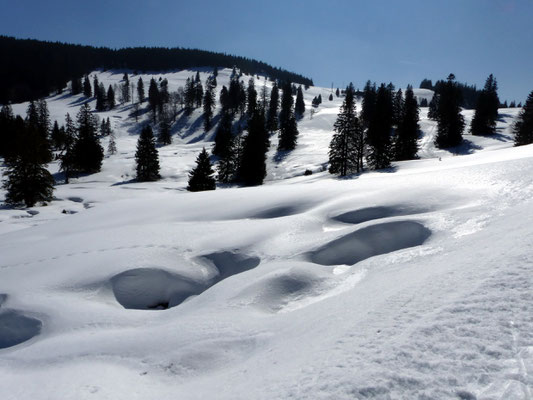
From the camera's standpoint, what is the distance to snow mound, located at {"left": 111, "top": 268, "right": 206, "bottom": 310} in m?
6.48

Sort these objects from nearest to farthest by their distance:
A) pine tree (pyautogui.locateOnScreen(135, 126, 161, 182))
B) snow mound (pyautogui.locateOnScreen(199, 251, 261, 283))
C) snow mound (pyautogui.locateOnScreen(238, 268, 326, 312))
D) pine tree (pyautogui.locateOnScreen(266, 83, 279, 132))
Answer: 1. snow mound (pyautogui.locateOnScreen(238, 268, 326, 312))
2. snow mound (pyautogui.locateOnScreen(199, 251, 261, 283))
3. pine tree (pyautogui.locateOnScreen(135, 126, 161, 182))
4. pine tree (pyautogui.locateOnScreen(266, 83, 279, 132))

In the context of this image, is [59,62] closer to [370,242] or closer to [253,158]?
[253,158]

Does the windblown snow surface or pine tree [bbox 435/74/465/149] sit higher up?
pine tree [bbox 435/74/465/149]

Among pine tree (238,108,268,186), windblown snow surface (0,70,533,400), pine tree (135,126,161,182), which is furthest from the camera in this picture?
pine tree (135,126,161,182)

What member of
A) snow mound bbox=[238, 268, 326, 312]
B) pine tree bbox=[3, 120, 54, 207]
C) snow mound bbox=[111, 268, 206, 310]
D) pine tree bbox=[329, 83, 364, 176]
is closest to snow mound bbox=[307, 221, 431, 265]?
snow mound bbox=[238, 268, 326, 312]

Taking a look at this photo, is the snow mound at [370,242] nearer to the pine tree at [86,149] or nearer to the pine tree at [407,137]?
the pine tree at [407,137]

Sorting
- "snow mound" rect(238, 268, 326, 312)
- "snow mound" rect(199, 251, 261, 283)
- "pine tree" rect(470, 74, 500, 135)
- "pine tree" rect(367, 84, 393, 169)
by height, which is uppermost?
"pine tree" rect(470, 74, 500, 135)

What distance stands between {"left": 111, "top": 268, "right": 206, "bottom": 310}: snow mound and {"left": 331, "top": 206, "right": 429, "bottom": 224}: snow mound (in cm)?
447

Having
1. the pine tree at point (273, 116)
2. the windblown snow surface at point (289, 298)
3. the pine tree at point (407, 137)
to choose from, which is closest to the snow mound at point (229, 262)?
the windblown snow surface at point (289, 298)

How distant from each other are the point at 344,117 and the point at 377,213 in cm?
3223

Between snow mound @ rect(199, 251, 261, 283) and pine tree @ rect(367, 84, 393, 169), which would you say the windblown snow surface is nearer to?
snow mound @ rect(199, 251, 261, 283)

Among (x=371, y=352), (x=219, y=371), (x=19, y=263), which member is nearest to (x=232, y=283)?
(x=219, y=371)

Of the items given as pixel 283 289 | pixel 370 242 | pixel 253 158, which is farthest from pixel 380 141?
pixel 283 289

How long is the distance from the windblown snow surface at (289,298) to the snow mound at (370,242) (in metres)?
0.04
